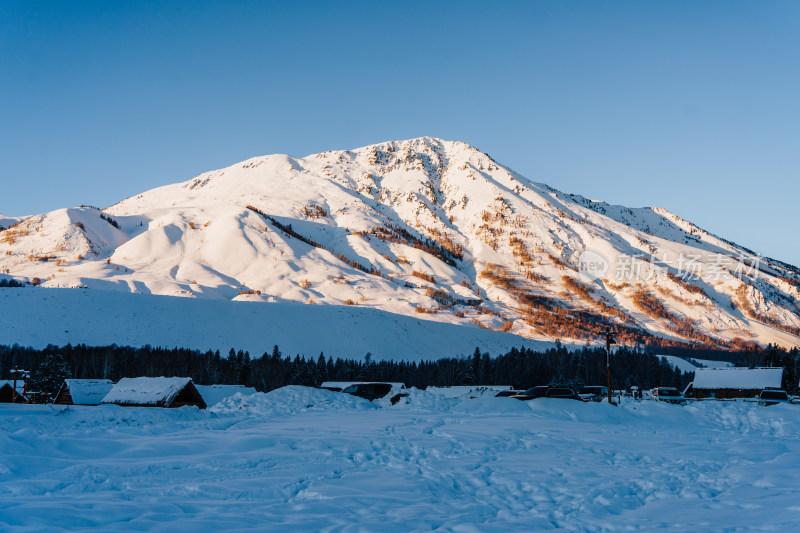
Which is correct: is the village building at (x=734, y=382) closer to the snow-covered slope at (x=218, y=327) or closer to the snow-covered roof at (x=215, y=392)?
the snow-covered roof at (x=215, y=392)

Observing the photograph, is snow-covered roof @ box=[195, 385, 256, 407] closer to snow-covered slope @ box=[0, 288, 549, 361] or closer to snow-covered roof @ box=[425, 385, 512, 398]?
snow-covered roof @ box=[425, 385, 512, 398]

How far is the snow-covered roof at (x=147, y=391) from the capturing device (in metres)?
43.8

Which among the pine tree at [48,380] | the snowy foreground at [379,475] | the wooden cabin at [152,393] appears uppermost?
the snowy foreground at [379,475]

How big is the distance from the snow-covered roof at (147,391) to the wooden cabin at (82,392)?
6.18 m

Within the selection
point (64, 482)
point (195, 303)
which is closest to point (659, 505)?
point (64, 482)

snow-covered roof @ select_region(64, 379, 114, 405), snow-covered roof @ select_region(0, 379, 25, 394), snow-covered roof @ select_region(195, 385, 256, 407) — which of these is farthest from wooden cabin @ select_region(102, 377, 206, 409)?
snow-covered roof @ select_region(0, 379, 25, 394)

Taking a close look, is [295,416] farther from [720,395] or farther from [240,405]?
[720,395]

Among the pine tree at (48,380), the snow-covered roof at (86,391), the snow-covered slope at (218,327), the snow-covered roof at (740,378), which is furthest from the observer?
the snow-covered slope at (218,327)

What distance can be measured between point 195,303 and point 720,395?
118250 millimetres

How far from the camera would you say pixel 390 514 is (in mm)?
9891

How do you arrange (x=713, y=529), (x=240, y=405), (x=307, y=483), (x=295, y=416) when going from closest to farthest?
(x=713, y=529)
(x=307, y=483)
(x=295, y=416)
(x=240, y=405)

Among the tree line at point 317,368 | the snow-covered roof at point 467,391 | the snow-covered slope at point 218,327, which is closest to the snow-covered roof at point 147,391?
the snow-covered roof at point 467,391

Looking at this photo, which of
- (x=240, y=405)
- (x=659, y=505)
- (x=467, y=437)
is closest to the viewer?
(x=659, y=505)

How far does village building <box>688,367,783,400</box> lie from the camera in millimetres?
73625
